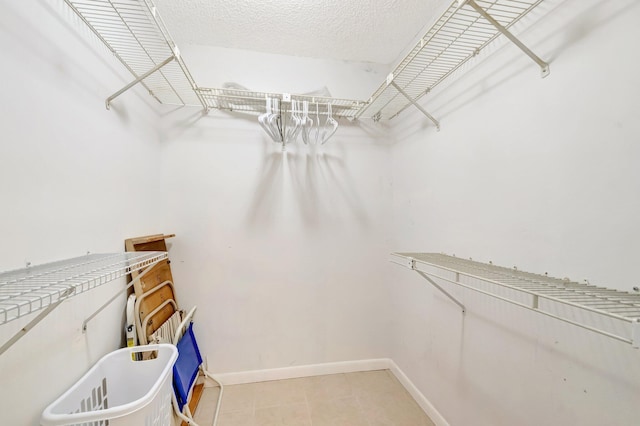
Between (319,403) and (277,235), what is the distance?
50.8 inches

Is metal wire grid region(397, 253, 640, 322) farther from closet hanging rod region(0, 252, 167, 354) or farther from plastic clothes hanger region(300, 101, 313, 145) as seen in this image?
plastic clothes hanger region(300, 101, 313, 145)

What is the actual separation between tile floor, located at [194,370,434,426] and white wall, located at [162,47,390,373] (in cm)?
17

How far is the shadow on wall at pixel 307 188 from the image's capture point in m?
2.11

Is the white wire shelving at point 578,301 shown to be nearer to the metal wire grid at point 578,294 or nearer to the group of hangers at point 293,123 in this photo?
the metal wire grid at point 578,294

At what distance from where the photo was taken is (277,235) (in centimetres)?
213

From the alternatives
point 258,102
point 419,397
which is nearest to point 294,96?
point 258,102

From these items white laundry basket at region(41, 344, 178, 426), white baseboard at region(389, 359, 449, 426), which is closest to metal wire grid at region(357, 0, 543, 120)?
white laundry basket at region(41, 344, 178, 426)

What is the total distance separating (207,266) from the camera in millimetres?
2023

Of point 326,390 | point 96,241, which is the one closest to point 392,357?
point 326,390

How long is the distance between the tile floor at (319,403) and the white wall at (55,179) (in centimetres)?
92

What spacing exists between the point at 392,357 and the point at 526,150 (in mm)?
1968

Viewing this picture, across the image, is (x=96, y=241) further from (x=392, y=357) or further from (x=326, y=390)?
(x=392, y=357)

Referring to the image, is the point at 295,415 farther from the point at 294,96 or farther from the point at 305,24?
the point at 305,24

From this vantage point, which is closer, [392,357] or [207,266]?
[207,266]
